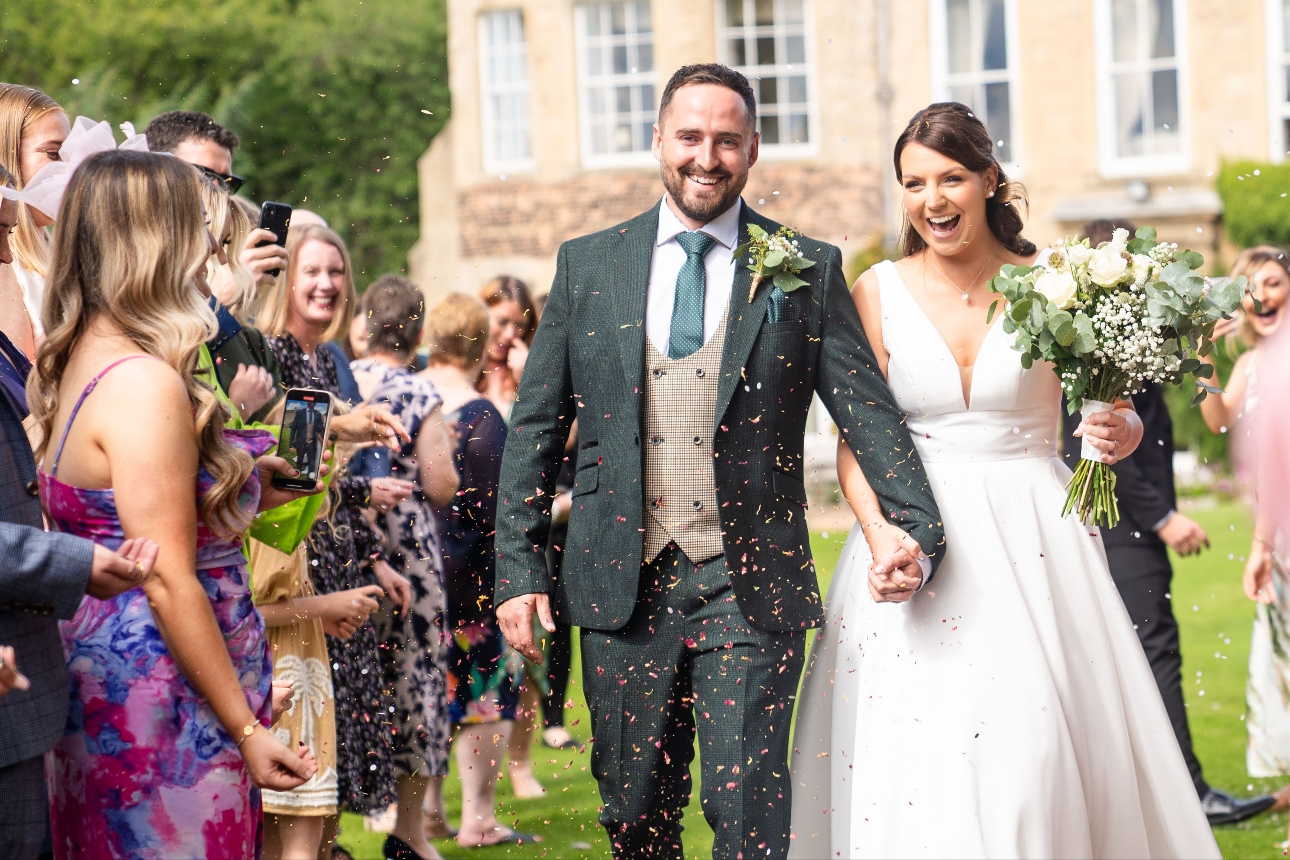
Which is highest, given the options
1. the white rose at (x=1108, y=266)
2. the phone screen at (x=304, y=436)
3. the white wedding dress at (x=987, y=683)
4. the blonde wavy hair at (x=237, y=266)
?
the blonde wavy hair at (x=237, y=266)

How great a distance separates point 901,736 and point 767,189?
56.6 ft

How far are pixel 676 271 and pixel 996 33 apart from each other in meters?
17.4

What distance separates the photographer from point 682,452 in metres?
4.15

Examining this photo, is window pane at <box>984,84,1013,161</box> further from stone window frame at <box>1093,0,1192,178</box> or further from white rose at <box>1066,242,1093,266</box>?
white rose at <box>1066,242,1093,266</box>

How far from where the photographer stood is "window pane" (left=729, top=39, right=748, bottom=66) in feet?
69.8

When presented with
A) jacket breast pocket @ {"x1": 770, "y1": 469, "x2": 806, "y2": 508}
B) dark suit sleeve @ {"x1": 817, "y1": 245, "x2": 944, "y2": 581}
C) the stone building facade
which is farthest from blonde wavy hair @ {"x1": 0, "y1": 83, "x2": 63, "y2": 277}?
the stone building facade

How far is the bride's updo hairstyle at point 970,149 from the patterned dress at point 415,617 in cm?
211

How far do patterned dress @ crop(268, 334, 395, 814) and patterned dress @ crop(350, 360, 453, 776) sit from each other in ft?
0.39

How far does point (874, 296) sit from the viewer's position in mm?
4754

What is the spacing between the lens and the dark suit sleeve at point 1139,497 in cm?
638

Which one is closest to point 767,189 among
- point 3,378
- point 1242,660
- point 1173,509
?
point 1242,660

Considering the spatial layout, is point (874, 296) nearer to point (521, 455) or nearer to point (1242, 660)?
point (521, 455)

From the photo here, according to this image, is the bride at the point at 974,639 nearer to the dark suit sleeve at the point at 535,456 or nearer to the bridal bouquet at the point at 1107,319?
the bridal bouquet at the point at 1107,319

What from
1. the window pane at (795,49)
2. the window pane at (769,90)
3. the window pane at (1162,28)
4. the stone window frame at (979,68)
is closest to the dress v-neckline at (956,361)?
the stone window frame at (979,68)
